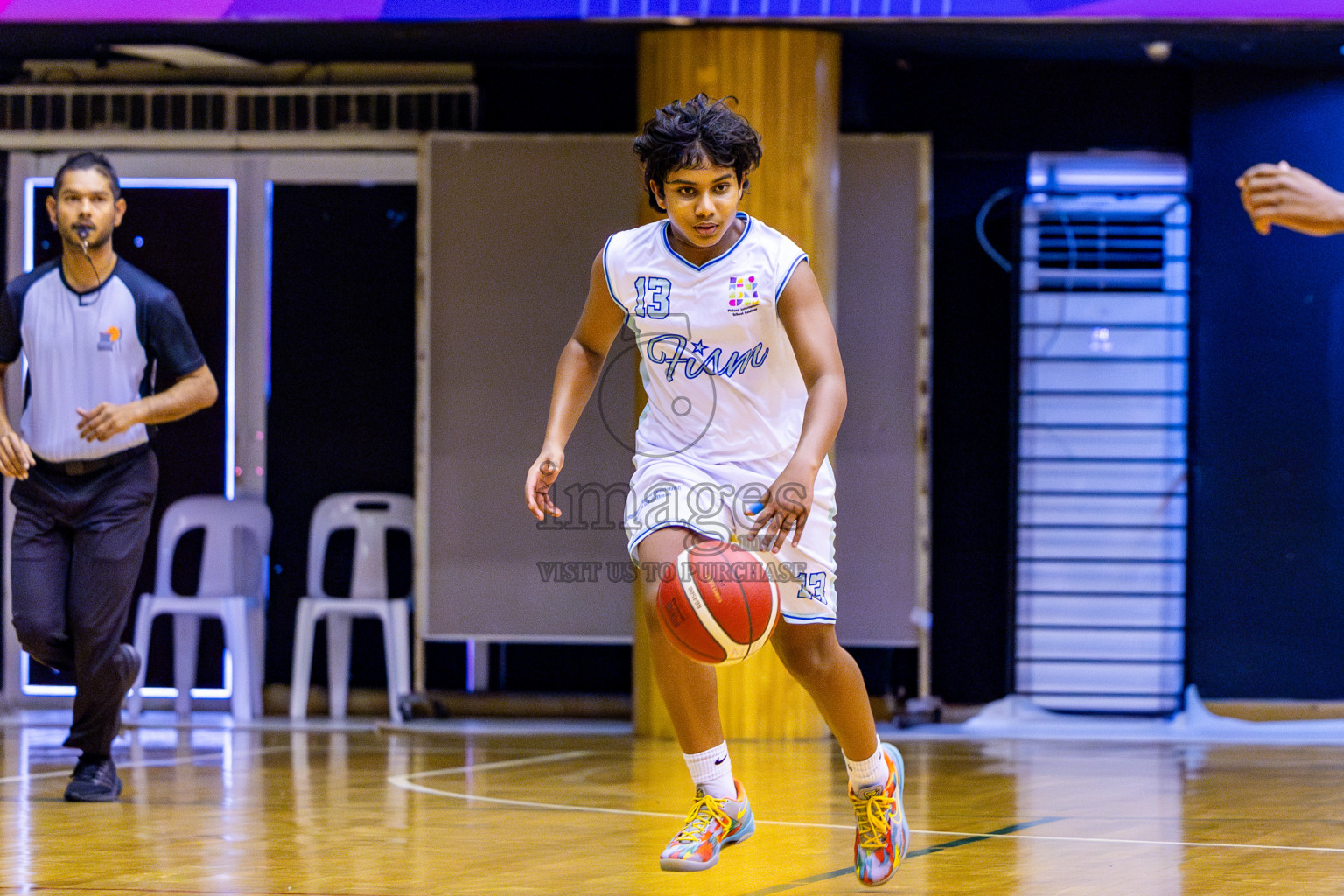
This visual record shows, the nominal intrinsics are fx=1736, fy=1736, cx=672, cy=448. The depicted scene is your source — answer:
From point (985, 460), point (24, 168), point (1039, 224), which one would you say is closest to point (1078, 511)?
point (985, 460)

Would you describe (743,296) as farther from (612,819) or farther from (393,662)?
(393,662)

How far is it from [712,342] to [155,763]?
312cm

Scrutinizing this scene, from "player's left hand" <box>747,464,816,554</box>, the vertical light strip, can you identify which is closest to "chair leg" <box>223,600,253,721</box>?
the vertical light strip

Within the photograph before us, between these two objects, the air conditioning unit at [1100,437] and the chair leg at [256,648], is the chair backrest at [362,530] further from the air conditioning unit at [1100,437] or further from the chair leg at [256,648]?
the air conditioning unit at [1100,437]

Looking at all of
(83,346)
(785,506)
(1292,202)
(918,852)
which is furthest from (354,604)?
(1292,202)

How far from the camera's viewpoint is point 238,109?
7.41 meters

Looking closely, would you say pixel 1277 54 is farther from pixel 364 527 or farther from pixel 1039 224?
pixel 364 527

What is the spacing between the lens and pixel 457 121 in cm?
735

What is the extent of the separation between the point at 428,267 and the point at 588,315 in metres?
3.43

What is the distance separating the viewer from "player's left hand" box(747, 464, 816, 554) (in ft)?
9.91

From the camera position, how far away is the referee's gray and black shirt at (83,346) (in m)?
4.61

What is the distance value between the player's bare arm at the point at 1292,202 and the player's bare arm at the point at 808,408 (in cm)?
86

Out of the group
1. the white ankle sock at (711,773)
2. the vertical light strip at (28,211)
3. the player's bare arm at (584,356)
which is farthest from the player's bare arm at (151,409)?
the vertical light strip at (28,211)

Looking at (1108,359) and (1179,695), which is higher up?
(1108,359)
